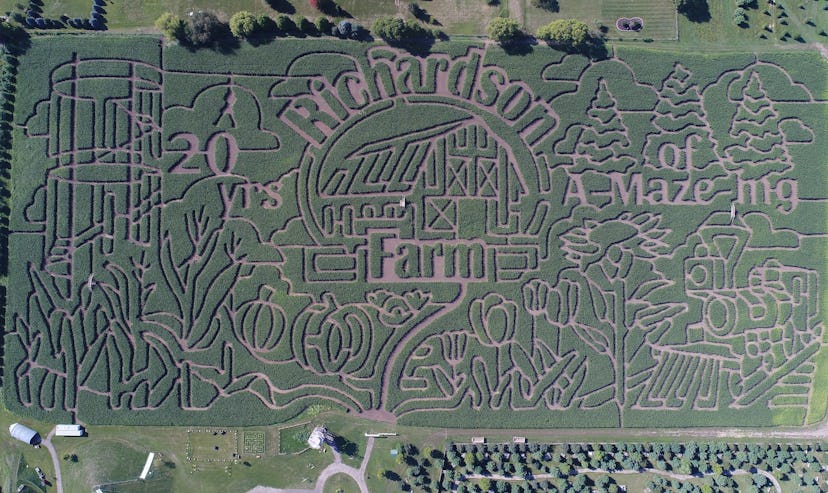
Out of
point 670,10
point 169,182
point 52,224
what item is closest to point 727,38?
point 670,10

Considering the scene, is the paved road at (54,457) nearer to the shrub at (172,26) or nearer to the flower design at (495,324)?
the shrub at (172,26)

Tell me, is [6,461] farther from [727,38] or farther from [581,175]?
[727,38]

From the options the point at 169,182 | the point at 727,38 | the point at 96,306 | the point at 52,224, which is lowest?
the point at 96,306

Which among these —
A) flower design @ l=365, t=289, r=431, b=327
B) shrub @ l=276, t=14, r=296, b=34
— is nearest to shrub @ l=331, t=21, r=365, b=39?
shrub @ l=276, t=14, r=296, b=34

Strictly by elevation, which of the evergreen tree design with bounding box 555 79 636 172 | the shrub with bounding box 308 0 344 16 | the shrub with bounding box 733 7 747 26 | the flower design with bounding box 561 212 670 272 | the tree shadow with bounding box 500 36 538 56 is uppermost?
the shrub with bounding box 308 0 344 16

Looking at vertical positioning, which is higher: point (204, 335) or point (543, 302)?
point (543, 302)

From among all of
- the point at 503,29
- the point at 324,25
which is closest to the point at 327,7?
the point at 324,25

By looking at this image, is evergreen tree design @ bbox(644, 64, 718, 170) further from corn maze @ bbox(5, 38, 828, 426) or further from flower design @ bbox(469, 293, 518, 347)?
flower design @ bbox(469, 293, 518, 347)
